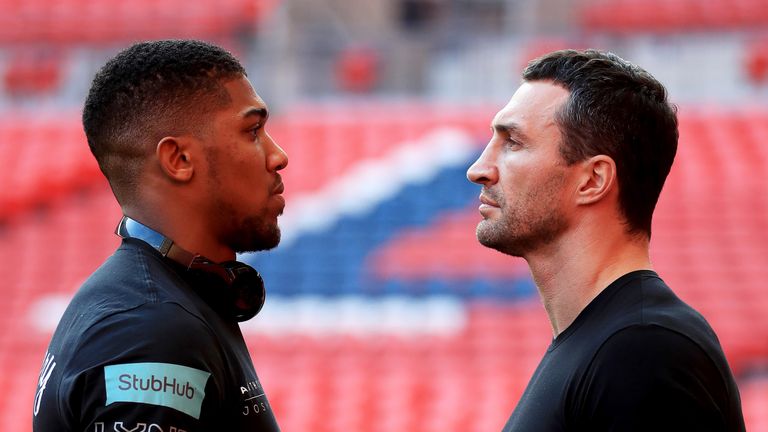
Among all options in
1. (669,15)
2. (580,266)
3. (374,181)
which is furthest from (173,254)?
(669,15)

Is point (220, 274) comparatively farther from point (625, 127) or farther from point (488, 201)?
point (625, 127)

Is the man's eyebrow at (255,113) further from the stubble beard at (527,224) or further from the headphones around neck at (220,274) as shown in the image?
the stubble beard at (527,224)

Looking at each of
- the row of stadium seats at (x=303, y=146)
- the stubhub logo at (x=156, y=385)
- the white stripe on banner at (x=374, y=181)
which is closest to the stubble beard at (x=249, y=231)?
the stubhub logo at (x=156, y=385)

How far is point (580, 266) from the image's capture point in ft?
6.04

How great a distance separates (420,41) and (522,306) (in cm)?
350

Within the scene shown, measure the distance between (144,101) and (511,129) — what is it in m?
0.65

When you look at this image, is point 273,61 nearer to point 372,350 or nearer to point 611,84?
point 372,350

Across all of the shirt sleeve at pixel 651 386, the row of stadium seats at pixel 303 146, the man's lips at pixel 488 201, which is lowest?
the shirt sleeve at pixel 651 386

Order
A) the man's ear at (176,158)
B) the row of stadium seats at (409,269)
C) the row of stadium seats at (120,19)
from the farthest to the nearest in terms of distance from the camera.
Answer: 1. the row of stadium seats at (120,19)
2. the row of stadium seats at (409,269)
3. the man's ear at (176,158)

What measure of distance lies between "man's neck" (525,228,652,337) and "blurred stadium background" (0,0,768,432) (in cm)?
419

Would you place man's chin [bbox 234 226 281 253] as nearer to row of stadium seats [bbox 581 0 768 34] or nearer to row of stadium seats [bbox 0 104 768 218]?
row of stadium seats [bbox 0 104 768 218]

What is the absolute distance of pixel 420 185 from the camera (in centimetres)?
912

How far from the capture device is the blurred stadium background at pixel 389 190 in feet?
23.9

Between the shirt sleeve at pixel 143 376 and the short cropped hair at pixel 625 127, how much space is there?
2.40ft
